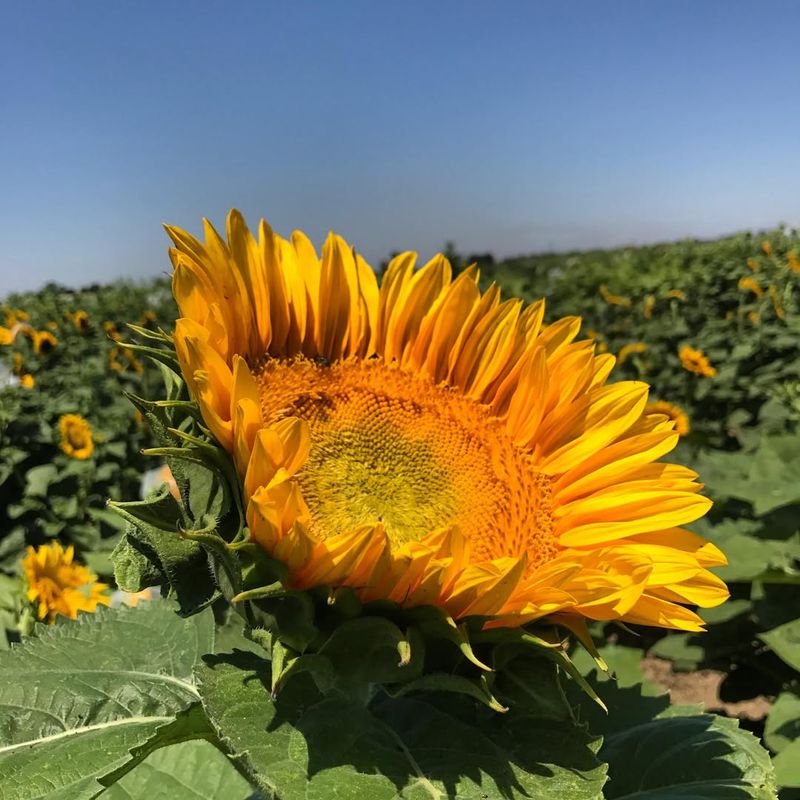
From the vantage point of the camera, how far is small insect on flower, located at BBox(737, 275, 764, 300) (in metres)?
8.30

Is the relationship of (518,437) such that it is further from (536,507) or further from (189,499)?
(189,499)

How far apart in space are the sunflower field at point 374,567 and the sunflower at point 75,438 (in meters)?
3.93

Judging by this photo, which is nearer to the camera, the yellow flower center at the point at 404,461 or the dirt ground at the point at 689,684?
the yellow flower center at the point at 404,461

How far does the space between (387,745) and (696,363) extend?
6.84 m

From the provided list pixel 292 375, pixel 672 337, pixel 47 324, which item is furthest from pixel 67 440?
pixel 672 337

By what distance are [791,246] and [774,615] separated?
8.78 metres

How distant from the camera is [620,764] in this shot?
1204 millimetres

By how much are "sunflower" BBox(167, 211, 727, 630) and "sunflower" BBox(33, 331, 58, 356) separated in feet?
21.0

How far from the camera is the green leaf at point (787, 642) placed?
231cm

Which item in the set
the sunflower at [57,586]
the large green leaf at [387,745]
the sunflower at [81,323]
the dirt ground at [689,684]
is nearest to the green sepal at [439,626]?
the large green leaf at [387,745]

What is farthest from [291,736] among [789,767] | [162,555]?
[789,767]

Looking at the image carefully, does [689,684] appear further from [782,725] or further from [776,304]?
[776,304]

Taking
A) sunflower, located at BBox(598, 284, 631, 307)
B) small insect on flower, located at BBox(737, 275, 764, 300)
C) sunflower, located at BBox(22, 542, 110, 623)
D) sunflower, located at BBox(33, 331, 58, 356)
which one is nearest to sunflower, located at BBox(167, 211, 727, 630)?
sunflower, located at BBox(22, 542, 110, 623)

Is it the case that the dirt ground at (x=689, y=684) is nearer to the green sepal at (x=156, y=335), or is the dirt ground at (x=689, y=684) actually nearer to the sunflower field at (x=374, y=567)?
the sunflower field at (x=374, y=567)
